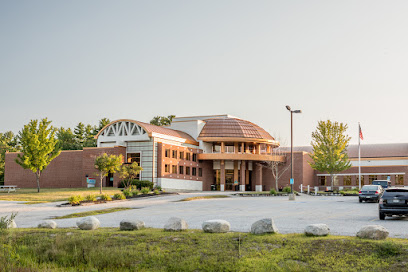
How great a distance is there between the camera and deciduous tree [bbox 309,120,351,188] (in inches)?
2584

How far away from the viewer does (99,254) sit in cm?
1302

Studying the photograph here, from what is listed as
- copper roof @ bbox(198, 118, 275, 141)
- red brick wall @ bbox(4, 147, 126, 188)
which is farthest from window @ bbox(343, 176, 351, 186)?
red brick wall @ bbox(4, 147, 126, 188)

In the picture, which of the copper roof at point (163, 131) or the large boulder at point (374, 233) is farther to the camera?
the copper roof at point (163, 131)

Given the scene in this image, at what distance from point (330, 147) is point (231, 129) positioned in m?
14.2

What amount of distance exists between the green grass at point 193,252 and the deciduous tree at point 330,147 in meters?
54.3

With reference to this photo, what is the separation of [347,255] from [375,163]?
231 feet

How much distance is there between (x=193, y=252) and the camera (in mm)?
12562

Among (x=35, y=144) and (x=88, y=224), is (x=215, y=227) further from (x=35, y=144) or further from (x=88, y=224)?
(x=35, y=144)

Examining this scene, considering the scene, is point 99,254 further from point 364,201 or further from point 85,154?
point 85,154

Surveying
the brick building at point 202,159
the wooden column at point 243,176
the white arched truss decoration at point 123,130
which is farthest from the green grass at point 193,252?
the wooden column at point 243,176

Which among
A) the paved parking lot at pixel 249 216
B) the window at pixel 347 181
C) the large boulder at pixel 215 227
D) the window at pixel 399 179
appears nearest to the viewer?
the large boulder at pixel 215 227

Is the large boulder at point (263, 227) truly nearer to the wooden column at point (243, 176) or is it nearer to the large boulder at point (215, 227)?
the large boulder at point (215, 227)

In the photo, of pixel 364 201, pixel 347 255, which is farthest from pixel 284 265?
pixel 364 201

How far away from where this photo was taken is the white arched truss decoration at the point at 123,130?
5944cm
